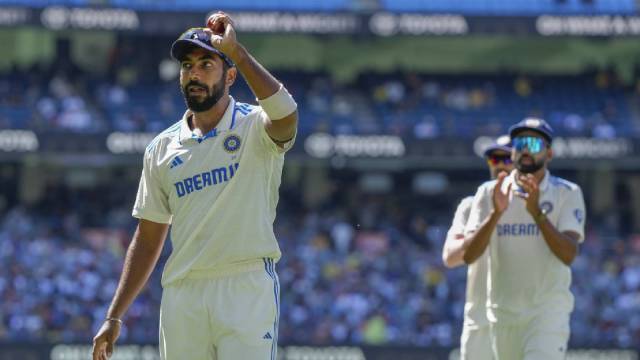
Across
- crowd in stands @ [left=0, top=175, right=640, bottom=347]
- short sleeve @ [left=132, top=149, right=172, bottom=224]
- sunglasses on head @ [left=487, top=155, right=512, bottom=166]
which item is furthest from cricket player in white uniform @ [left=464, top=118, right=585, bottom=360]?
crowd in stands @ [left=0, top=175, right=640, bottom=347]

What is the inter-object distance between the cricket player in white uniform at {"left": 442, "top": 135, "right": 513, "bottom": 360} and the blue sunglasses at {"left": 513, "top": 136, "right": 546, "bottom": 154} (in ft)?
1.41

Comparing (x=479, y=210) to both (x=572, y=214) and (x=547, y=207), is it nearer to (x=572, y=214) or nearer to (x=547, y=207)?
(x=547, y=207)

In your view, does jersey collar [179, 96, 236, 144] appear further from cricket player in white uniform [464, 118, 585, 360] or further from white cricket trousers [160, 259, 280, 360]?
cricket player in white uniform [464, 118, 585, 360]

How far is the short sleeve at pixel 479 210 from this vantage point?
7.92 m

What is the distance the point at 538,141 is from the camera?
25.1 feet

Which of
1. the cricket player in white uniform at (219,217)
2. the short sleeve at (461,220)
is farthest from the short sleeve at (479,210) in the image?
the cricket player in white uniform at (219,217)

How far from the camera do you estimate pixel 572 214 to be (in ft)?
25.2

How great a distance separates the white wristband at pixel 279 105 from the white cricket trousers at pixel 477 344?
2998 millimetres

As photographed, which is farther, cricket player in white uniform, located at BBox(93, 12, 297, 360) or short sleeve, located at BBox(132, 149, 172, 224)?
short sleeve, located at BBox(132, 149, 172, 224)

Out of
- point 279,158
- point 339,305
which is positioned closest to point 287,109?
point 279,158

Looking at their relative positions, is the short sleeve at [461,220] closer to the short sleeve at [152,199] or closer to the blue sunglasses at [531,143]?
the blue sunglasses at [531,143]

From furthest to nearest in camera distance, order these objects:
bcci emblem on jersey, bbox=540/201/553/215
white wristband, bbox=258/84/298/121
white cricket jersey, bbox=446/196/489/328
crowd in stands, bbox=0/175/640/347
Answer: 1. crowd in stands, bbox=0/175/640/347
2. white cricket jersey, bbox=446/196/489/328
3. bcci emblem on jersey, bbox=540/201/553/215
4. white wristband, bbox=258/84/298/121

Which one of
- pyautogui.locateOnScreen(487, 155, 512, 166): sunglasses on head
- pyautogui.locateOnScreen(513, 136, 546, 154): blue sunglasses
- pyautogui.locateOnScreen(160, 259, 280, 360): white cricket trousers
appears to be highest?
pyautogui.locateOnScreen(513, 136, 546, 154): blue sunglasses

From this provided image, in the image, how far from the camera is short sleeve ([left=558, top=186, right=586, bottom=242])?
764 centimetres
